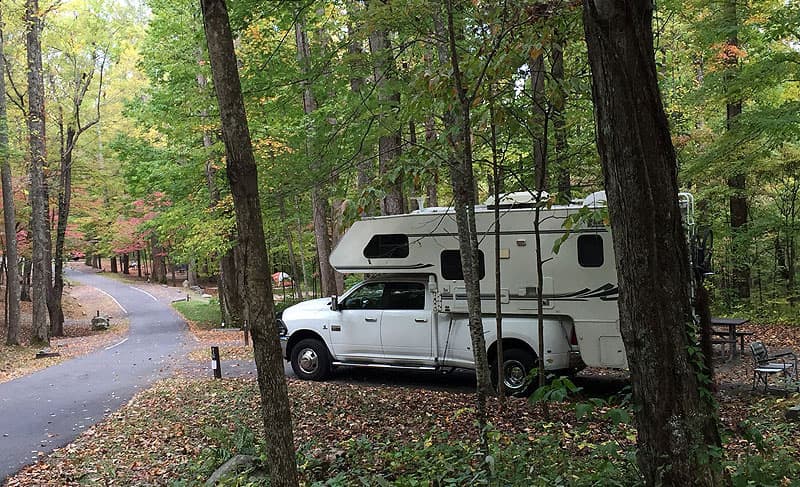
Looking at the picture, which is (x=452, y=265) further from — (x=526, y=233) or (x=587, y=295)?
(x=587, y=295)

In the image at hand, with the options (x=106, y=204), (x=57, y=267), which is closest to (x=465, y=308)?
(x=57, y=267)

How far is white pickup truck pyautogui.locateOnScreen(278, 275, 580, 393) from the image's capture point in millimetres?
9078

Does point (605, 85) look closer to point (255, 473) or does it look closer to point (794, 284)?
point (255, 473)

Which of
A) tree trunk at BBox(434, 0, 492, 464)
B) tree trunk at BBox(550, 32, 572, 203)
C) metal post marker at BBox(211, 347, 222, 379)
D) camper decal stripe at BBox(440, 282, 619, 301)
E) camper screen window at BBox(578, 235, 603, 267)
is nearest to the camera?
tree trunk at BBox(550, 32, 572, 203)

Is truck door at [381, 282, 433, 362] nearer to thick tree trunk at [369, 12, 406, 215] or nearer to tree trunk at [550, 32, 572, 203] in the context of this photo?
thick tree trunk at [369, 12, 406, 215]

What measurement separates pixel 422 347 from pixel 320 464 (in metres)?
4.31

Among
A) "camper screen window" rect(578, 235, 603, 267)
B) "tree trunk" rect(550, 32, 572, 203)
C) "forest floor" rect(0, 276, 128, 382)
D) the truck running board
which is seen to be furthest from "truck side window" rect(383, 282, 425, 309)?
"forest floor" rect(0, 276, 128, 382)

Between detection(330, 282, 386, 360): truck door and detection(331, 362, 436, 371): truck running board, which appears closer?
detection(331, 362, 436, 371): truck running board

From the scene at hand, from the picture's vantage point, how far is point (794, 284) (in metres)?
16.6

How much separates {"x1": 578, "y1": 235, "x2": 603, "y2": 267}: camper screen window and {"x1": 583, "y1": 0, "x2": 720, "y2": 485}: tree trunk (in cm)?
530

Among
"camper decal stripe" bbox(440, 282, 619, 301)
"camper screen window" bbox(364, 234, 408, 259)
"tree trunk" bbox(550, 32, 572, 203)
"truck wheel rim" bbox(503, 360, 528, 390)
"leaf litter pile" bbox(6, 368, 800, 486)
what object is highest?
"tree trunk" bbox(550, 32, 572, 203)

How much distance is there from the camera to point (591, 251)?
29.2 feet

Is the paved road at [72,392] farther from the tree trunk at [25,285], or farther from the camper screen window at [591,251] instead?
the tree trunk at [25,285]

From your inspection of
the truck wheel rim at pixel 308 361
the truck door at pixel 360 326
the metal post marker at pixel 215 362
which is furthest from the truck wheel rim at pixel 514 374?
the metal post marker at pixel 215 362
